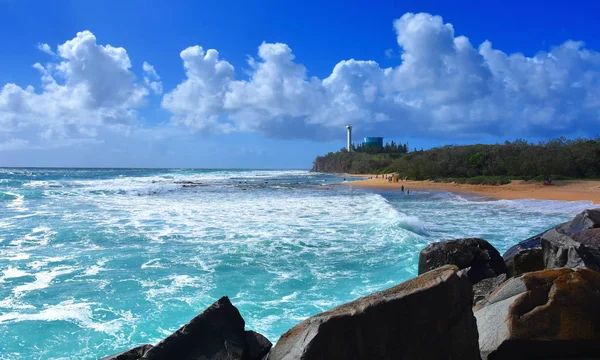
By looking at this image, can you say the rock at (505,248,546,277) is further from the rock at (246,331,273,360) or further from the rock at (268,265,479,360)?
the rock at (246,331,273,360)

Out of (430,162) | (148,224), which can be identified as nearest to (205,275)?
(148,224)

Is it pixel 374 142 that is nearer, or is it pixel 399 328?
pixel 399 328

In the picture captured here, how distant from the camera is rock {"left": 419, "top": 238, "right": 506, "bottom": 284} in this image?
27.7ft

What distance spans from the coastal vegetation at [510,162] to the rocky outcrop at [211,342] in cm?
4726

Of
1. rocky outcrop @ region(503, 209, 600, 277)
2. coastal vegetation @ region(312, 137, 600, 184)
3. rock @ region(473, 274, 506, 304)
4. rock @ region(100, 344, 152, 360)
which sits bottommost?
rock @ region(100, 344, 152, 360)

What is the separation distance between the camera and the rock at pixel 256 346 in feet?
15.0

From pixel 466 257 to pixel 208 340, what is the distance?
5.77 metres

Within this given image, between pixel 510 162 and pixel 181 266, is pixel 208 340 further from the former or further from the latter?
pixel 510 162

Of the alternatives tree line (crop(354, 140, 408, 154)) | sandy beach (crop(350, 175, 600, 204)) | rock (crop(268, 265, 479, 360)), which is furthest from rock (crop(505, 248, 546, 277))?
tree line (crop(354, 140, 408, 154))

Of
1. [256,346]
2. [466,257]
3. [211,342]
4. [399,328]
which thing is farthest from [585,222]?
[211,342]

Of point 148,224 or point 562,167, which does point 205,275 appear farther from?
point 562,167

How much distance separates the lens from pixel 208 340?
4.47 metres

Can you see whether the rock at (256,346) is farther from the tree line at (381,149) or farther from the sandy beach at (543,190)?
the tree line at (381,149)

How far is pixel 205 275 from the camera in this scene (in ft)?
34.6
